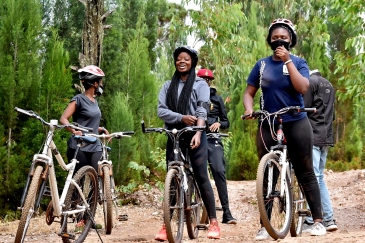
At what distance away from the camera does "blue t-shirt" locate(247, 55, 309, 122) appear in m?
5.13

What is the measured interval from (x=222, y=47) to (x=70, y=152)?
714cm

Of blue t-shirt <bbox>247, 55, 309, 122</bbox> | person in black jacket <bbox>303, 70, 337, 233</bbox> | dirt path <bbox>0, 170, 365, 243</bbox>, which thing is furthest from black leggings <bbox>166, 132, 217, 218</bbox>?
person in black jacket <bbox>303, 70, 337, 233</bbox>

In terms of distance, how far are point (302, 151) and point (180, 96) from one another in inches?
51.5

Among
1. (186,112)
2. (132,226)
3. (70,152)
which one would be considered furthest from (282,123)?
(132,226)

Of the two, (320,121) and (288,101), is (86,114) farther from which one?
(320,121)

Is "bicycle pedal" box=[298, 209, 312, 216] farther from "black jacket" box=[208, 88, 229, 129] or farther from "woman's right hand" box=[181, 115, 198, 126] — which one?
"black jacket" box=[208, 88, 229, 129]

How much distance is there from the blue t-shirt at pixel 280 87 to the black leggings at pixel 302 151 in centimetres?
10

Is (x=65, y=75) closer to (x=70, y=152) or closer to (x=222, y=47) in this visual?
(x=70, y=152)

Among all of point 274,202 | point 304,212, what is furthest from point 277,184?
point 304,212

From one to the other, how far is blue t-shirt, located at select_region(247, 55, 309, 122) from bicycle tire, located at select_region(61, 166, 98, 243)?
1.90 m

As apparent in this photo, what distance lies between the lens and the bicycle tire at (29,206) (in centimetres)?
459

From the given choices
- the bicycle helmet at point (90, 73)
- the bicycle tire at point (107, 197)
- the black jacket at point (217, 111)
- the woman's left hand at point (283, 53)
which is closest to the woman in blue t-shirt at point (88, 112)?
the bicycle helmet at point (90, 73)

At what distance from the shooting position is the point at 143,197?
37.0 feet

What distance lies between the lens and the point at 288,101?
5199 millimetres
